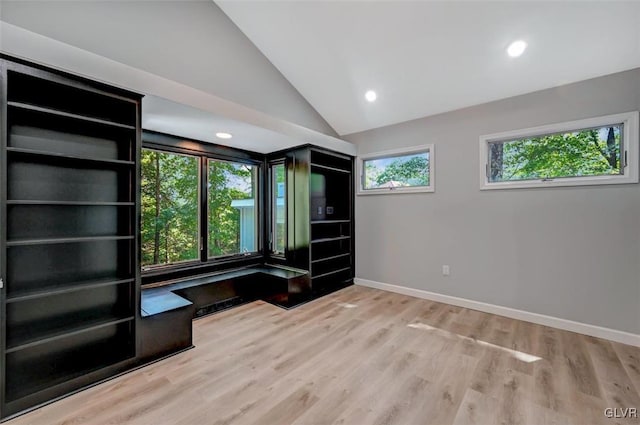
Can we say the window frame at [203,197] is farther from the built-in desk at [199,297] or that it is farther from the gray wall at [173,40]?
the gray wall at [173,40]

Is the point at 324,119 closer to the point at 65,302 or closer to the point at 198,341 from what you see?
the point at 198,341

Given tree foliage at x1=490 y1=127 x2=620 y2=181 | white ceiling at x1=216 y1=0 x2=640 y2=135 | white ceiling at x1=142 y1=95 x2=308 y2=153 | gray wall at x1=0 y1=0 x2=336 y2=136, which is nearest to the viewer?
gray wall at x1=0 y1=0 x2=336 y2=136

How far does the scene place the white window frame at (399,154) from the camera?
3.60 metres

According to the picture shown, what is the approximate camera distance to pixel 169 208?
321cm

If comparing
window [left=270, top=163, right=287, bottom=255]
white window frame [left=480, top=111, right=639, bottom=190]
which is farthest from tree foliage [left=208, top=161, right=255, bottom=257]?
white window frame [left=480, top=111, right=639, bottom=190]

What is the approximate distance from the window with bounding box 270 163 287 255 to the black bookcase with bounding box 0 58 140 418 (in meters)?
2.17

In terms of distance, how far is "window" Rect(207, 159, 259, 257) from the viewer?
3.67 metres

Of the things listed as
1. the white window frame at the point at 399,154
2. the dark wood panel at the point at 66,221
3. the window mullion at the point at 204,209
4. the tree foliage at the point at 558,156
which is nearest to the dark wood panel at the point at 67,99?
the dark wood panel at the point at 66,221

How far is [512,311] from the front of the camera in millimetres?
3010

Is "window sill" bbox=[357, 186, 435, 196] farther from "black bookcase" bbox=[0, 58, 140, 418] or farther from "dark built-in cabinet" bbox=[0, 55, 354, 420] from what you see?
"black bookcase" bbox=[0, 58, 140, 418]

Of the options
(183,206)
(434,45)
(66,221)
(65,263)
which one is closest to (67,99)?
(66,221)

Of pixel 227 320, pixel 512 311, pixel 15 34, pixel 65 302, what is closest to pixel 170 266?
pixel 227 320

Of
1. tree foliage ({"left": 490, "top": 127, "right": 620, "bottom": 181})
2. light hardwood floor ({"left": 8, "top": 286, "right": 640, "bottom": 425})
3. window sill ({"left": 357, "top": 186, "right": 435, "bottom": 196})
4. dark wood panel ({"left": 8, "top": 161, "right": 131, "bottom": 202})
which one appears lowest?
light hardwood floor ({"left": 8, "top": 286, "right": 640, "bottom": 425})

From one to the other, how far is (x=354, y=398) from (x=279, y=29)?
357 centimetres
